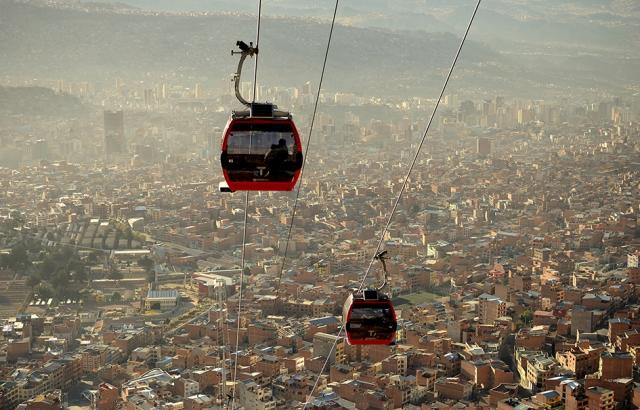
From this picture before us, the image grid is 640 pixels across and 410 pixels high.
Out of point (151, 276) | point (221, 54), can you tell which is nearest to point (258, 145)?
point (151, 276)

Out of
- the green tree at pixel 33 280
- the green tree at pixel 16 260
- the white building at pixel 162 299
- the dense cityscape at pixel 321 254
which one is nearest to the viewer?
the dense cityscape at pixel 321 254

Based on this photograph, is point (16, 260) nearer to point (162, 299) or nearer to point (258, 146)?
point (162, 299)

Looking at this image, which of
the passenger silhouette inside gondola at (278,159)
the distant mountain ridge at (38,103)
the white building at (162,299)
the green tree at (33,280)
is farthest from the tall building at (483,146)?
the passenger silhouette inside gondola at (278,159)

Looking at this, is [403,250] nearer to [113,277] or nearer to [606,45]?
[113,277]

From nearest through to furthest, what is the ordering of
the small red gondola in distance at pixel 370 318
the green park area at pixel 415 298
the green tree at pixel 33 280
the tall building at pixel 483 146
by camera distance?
the small red gondola in distance at pixel 370 318 < the green park area at pixel 415 298 < the green tree at pixel 33 280 < the tall building at pixel 483 146

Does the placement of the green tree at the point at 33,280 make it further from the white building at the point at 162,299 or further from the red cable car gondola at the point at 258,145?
the red cable car gondola at the point at 258,145
